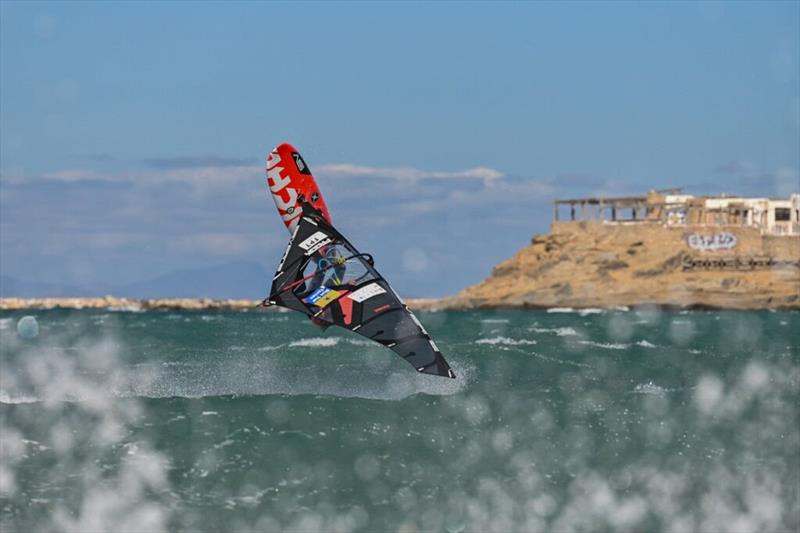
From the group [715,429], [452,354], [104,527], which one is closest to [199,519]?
[104,527]

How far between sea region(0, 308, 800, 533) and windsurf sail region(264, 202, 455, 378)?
1.66 m

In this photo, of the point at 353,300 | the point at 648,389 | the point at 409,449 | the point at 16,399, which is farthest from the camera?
the point at 648,389

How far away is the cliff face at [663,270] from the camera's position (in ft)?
250

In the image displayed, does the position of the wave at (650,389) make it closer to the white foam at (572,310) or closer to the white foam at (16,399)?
the white foam at (16,399)

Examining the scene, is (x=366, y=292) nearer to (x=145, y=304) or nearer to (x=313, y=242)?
(x=313, y=242)

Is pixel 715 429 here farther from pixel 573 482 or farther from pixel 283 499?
pixel 283 499

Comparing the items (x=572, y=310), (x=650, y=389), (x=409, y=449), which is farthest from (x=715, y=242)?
(x=409, y=449)

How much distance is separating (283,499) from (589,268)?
65533 mm

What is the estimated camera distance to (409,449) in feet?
55.1

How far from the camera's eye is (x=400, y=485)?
1526 centimetres

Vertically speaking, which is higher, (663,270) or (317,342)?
(317,342)

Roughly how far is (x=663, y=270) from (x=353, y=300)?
2534 inches

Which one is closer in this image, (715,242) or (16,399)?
(16,399)

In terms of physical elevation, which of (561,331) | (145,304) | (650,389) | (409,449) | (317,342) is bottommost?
(145,304)
